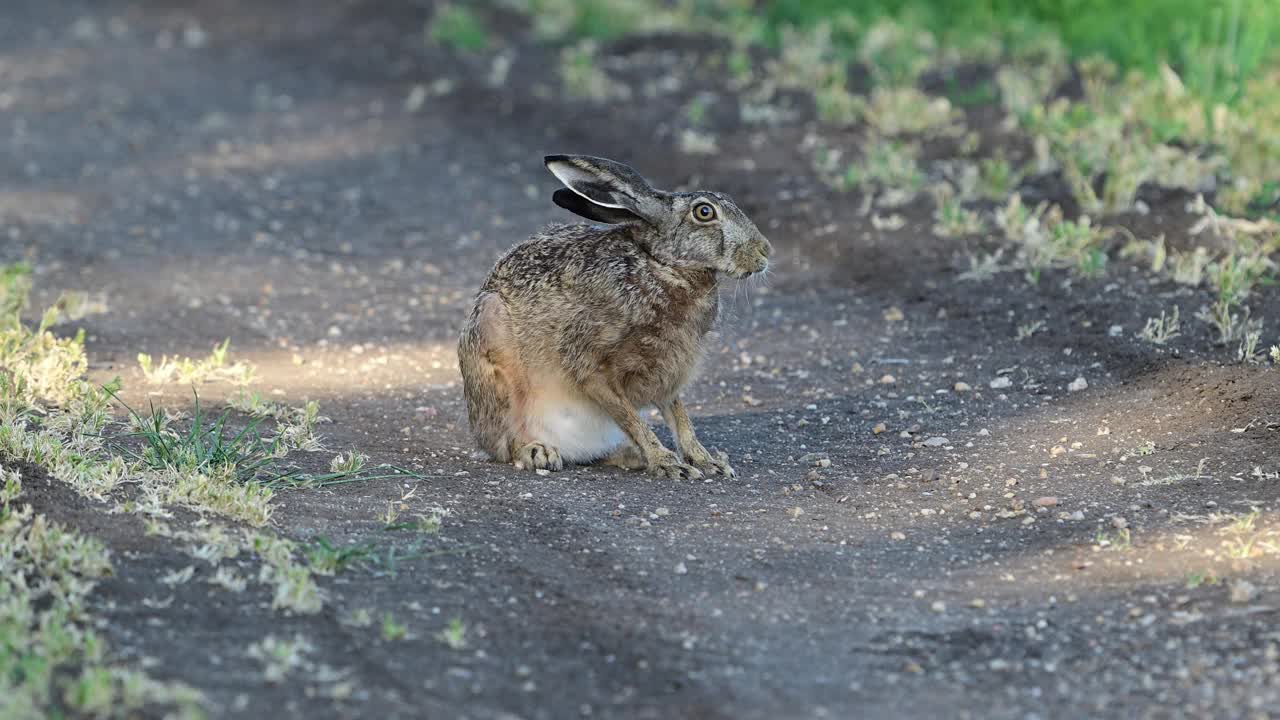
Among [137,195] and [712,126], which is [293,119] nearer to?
[137,195]

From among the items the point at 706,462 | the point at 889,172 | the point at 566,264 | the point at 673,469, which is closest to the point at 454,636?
the point at 673,469

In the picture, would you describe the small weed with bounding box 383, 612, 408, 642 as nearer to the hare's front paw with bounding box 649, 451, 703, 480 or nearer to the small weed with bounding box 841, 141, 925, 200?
the hare's front paw with bounding box 649, 451, 703, 480

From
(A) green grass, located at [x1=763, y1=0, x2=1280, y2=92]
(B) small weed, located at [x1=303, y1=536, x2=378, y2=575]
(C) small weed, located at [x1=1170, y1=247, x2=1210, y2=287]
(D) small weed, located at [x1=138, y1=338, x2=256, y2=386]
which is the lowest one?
(B) small weed, located at [x1=303, y1=536, x2=378, y2=575]

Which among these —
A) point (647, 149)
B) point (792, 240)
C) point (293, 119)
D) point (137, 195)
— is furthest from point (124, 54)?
point (792, 240)

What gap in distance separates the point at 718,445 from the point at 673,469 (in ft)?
1.70

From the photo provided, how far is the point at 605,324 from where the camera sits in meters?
6.06

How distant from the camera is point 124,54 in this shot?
579 inches

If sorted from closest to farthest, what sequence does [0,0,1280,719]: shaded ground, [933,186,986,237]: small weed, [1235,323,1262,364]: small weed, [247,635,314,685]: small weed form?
1. [247,635,314,685]: small weed
2. [0,0,1280,719]: shaded ground
3. [1235,323,1262,364]: small weed
4. [933,186,986,237]: small weed

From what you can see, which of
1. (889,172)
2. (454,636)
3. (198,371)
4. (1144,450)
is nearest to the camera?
(454,636)

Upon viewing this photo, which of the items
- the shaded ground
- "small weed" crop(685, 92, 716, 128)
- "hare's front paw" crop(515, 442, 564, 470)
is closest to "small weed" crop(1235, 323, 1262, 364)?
A: the shaded ground

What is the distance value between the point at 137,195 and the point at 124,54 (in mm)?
4517

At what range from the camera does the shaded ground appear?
4273 mm

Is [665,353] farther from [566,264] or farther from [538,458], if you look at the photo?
[538,458]

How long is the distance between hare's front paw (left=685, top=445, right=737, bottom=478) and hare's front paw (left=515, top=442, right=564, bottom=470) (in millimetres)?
504
